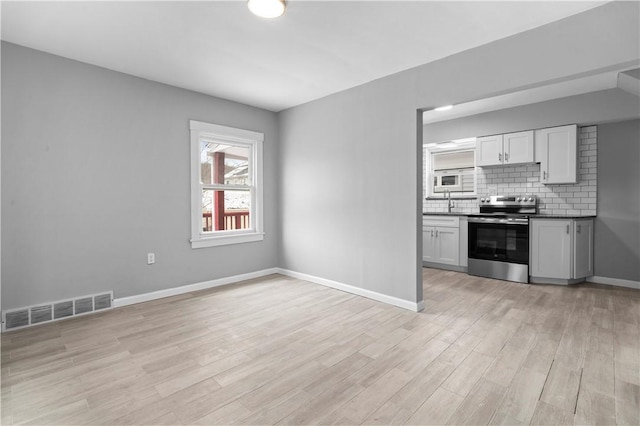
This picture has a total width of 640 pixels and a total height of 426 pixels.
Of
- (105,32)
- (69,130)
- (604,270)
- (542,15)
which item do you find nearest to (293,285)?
(69,130)

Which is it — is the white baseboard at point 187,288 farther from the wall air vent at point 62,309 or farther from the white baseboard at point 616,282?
the white baseboard at point 616,282

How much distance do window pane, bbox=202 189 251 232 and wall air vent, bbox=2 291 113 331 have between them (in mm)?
1449

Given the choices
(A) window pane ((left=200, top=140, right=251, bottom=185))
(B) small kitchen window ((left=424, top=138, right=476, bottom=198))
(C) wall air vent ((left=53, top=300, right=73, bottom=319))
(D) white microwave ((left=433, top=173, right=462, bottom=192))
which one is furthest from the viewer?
(D) white microwave ((left=433, top=173, right=462, bottom=192))

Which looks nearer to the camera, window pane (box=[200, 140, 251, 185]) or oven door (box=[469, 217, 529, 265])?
window pane (box=[200, 140, 251, 185])

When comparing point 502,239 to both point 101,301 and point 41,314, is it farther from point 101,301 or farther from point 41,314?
point 41,314

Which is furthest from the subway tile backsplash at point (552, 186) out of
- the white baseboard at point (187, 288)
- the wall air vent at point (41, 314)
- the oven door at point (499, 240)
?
the wall air vent at point (41, 314)

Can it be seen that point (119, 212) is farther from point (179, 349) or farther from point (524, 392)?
point (524, 392)

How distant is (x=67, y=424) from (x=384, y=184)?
128 inches

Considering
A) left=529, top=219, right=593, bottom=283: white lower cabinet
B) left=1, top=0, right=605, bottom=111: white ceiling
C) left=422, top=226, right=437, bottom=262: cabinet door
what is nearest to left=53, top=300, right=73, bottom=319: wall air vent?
left=1, top=0, right=605, bottom=111: white ceiling

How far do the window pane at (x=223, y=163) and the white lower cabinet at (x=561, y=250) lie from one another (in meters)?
4.25

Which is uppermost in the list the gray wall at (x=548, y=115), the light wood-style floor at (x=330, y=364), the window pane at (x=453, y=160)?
the gray wall at (x=548, y=115)

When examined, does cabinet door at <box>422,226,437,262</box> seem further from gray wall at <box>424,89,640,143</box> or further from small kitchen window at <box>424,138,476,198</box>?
gray wall at <box>424,89,640,143</box>

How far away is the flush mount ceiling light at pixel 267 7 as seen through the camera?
2221mm

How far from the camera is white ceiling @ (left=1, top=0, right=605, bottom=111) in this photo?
2.35m
